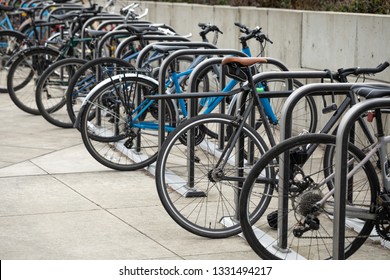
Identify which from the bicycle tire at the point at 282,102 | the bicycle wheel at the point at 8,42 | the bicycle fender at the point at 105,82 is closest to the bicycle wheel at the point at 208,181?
the bicycle tire at the point at 282,102

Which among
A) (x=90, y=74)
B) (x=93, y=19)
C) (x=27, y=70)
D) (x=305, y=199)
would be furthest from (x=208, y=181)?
(x=27, y=70)

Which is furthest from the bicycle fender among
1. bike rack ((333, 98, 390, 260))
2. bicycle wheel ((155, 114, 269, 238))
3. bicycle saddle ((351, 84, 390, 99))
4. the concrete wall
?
bike rack ((333, 98, 390, 260))

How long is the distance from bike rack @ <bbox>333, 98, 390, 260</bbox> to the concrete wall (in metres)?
4.46

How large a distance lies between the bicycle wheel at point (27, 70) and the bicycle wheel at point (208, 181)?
3.91m

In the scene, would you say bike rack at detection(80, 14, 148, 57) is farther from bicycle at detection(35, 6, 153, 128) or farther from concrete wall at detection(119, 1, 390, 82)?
concrete wall at detection(119, 1, 390, 82)

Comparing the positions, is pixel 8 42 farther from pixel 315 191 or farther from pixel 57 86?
pixel 315 191

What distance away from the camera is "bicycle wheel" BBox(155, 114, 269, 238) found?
671 cm

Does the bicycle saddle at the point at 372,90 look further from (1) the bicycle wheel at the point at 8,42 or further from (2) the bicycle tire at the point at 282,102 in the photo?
(1) the bicycle wheel at the point at 8,42

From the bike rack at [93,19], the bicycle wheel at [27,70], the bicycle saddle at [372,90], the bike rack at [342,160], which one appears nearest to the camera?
the bike rack at [342,160]

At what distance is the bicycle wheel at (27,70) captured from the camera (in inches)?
465

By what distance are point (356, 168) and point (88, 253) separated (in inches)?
72.1

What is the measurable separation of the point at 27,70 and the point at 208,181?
5.69 m

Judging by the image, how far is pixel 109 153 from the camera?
958cm
